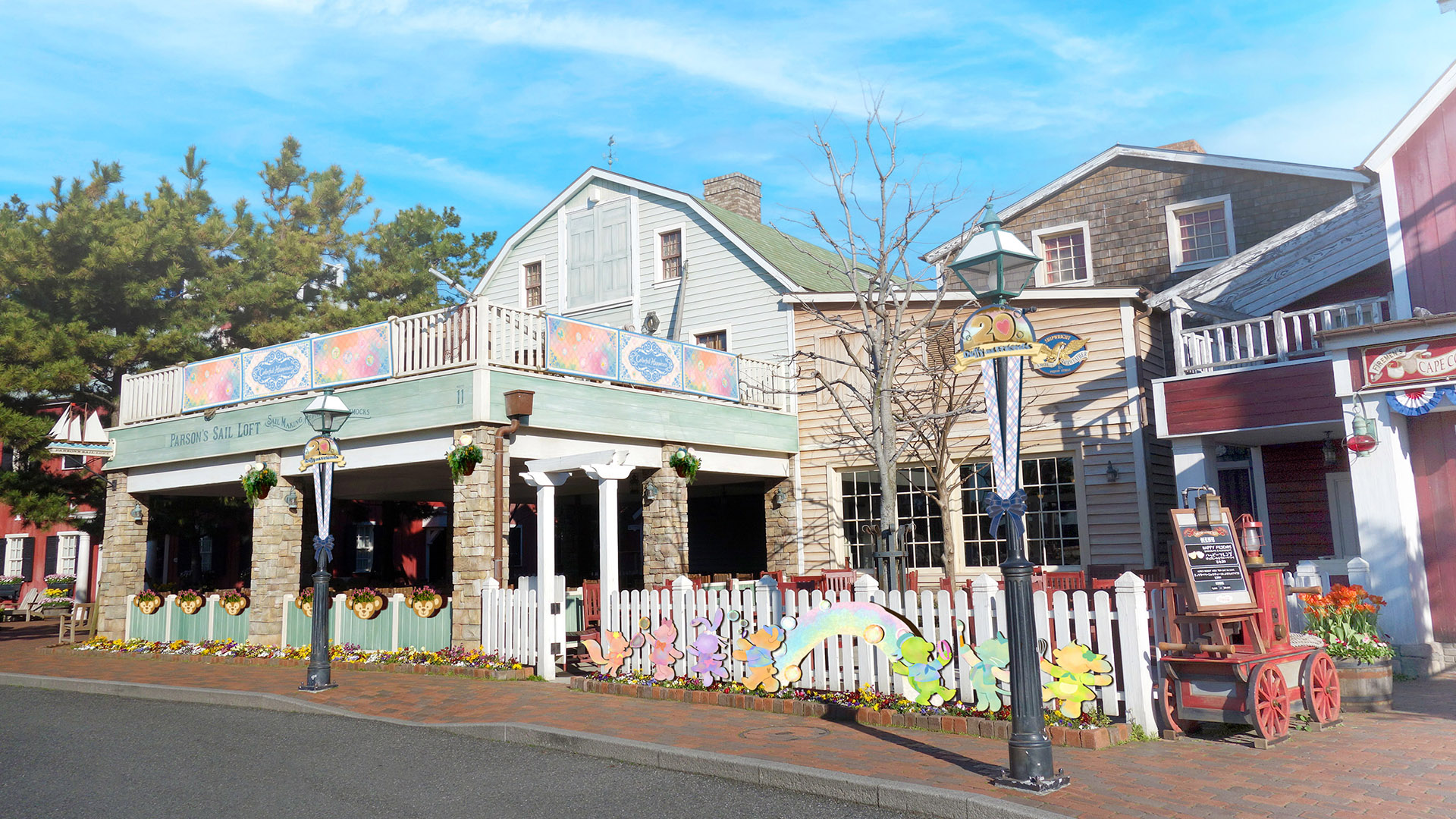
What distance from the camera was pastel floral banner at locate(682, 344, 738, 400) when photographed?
16781mm

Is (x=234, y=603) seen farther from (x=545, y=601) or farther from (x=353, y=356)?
(x=545, y=601)

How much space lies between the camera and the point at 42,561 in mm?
32281

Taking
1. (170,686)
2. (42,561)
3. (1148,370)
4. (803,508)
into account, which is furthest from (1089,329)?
(42,561)

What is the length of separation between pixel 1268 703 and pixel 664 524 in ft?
32.2

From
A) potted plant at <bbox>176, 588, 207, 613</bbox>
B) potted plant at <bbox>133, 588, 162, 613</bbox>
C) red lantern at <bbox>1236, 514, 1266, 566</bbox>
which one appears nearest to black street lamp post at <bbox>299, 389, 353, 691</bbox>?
potted plant at <bbox>176, 588, 207, 613</bbox>

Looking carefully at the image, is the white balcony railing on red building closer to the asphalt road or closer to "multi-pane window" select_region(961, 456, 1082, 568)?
"multi-pane window" select_region(961, 456, 1082, 568)

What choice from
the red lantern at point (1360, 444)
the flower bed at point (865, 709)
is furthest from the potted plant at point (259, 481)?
the red lantern at point (1360, 444)

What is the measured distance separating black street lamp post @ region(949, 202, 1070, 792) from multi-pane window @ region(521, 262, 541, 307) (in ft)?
56.0

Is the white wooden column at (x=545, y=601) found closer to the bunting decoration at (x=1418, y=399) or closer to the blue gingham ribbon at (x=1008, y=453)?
the blue gingham ribbon at (x=1008, y=453)

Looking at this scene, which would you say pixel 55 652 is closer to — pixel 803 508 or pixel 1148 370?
pixel 803 508

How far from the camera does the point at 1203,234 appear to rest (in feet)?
61.1

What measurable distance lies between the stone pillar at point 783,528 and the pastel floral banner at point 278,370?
8125mm

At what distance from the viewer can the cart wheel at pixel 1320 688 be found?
789 cm

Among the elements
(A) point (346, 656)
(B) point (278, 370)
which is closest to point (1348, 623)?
(A) point (346, 656)
